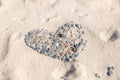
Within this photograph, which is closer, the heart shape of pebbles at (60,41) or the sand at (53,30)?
the sand at (53,30)

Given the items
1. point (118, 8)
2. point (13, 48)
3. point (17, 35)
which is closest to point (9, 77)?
point (13, 48)

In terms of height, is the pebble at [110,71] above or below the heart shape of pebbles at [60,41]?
below

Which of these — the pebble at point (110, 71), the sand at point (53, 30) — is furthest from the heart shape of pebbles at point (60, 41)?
the pebble at point (110, 71)

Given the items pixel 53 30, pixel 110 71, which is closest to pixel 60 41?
pixel 53 30

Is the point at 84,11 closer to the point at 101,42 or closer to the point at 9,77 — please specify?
the point at 101,42

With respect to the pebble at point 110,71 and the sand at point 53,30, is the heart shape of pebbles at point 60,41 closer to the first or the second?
the sand at point 53,30

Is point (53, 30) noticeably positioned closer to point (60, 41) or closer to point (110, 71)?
point (60, 41)
